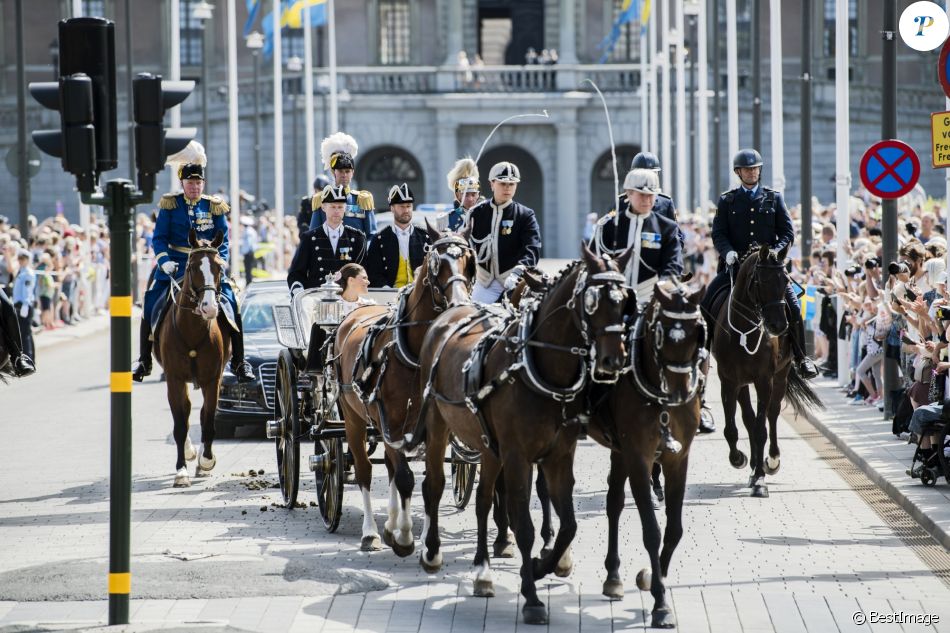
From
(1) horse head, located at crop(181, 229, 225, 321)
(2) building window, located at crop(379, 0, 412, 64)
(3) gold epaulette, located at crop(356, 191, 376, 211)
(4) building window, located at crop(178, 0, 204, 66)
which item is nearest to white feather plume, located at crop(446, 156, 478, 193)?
(3) gold epaulette, located at crop(356, 191, 376, 211)

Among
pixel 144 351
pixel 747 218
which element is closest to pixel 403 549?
pixel 144 351

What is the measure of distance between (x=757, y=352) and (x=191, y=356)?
16.9 ft

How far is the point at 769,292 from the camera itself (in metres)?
14.2

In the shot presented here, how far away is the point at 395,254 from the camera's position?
13.9 m

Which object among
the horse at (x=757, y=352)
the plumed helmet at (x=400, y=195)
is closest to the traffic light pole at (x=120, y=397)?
the plumed helmet at (x=400, y=195)

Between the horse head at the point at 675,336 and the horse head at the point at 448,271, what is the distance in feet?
5.84

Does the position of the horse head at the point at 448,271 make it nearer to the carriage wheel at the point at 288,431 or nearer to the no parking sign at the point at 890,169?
the carriage wheel at the point at 288,431

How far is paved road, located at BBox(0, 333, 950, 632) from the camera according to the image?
31.3ft

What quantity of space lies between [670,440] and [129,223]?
3354 mm

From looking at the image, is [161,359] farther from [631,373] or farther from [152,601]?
[631,373]

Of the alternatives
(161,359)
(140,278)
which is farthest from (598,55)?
(161,359)

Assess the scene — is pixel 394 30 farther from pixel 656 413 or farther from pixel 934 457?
pixel 656 413

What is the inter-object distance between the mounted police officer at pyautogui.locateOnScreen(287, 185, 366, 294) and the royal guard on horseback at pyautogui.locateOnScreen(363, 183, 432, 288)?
0.58 ft

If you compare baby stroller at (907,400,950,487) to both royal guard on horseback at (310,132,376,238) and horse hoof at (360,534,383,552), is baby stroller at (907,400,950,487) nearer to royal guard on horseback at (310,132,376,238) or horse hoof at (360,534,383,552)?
horse hoof at (360,534,383,552)
